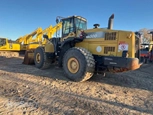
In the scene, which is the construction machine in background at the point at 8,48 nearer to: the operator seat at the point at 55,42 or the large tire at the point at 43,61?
the large tire at the point at 43,61

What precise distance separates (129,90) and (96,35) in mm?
2428

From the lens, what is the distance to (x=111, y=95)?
176 inches

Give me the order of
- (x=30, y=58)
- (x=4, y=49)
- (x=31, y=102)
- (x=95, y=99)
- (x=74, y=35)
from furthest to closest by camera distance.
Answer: (x=4, y=49), (x=30, y=58), (x=74, y=35), (x=95, y=99), (x=31, y=102)

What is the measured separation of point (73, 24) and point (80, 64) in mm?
2320

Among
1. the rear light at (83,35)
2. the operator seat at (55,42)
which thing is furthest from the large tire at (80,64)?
the operator seat at (55,42)

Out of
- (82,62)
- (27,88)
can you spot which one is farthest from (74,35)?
(27,88)

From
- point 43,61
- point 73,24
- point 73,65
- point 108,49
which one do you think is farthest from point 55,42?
point 108,49

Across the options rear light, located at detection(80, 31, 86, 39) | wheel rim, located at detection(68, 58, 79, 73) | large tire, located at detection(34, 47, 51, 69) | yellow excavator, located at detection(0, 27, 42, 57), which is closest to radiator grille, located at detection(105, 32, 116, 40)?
rear light, located at detection(80, 31, 86, 39)

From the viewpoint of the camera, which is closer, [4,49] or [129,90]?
[129,90]

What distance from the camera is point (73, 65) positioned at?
233 inches

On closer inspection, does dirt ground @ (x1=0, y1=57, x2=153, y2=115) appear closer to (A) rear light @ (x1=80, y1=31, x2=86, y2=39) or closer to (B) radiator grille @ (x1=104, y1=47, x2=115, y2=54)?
(B) radiator grille @ (x1=104, y1=47, x2=115, y2=54)

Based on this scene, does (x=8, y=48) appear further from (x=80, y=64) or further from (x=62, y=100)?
(x=62, y=100)

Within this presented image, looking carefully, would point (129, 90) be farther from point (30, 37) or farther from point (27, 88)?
point (30, 37)

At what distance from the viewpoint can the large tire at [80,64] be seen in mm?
5352
